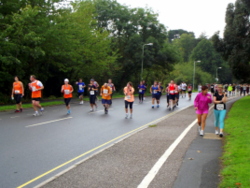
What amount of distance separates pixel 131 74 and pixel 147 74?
291 centimetres

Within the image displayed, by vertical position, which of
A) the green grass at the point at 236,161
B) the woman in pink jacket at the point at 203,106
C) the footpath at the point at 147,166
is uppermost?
the woman in pink jacket at the point at 203,106

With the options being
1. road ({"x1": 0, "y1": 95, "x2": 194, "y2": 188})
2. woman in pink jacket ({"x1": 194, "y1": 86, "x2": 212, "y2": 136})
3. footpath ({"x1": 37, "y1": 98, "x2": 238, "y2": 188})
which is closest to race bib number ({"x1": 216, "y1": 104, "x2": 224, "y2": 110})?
woman in pink jacket ({"x1": 194, "y1": 86, "x2": 212, "y2": 136})

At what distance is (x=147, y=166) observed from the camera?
20.0ft

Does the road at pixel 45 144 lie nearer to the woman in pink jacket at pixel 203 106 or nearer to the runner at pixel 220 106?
the woman in pink jacket at pixel 203 106

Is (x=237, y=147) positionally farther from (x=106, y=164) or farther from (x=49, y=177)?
(x=49, y=177)

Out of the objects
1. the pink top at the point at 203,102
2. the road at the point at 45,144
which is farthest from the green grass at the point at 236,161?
the road at the point at 45,144

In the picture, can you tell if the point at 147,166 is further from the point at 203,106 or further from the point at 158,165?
the point at 203,106

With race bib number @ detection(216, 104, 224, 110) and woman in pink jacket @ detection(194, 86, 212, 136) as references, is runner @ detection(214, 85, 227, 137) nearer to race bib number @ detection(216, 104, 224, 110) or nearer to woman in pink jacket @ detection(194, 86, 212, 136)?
race bib number @ detection(216, 104, 224, 110)

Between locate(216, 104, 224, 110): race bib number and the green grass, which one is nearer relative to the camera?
the green grass

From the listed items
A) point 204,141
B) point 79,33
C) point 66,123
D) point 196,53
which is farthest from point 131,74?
point 196,53

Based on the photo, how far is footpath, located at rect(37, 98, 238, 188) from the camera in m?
5.11

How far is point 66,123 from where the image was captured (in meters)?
12.3

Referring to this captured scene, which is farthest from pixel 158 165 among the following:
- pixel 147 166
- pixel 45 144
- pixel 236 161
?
pixel 45 144

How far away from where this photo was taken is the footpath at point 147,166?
5.11 metres
